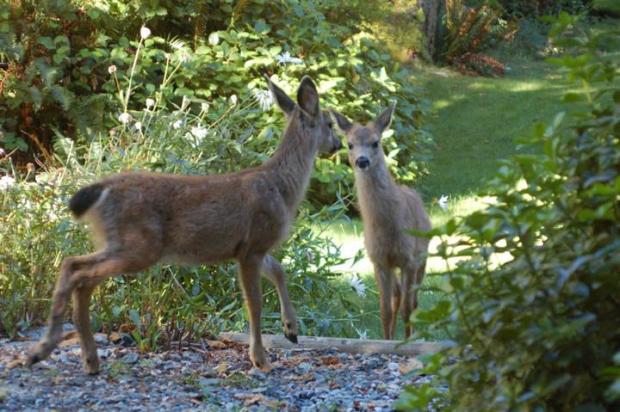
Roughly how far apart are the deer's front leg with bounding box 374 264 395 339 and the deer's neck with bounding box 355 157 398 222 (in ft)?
1.22

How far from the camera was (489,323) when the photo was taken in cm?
296

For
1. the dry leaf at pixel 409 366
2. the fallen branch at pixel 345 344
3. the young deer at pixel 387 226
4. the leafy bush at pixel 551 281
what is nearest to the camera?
the leafy bush at pixel 551 281

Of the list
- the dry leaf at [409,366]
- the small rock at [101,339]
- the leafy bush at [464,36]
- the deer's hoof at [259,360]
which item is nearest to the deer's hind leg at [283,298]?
the deer's hoof at [259,360]

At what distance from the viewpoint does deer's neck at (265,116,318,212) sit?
648 cm

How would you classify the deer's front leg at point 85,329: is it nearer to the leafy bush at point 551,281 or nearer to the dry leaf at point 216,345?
the dry leaf at point 216,345

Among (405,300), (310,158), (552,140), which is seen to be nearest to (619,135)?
(552,140)

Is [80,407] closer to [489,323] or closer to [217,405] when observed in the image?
[217,405]

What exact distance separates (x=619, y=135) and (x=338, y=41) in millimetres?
10206

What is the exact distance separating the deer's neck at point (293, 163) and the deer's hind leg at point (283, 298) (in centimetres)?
35

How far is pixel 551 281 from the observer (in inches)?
111

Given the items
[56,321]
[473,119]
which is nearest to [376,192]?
[56,321]

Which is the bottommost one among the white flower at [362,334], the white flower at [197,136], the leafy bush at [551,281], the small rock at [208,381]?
the leafy bush at [551,281]

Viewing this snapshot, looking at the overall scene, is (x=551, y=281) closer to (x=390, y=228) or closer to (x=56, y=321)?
(x=56, y=321)

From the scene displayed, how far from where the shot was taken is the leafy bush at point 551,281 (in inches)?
109
